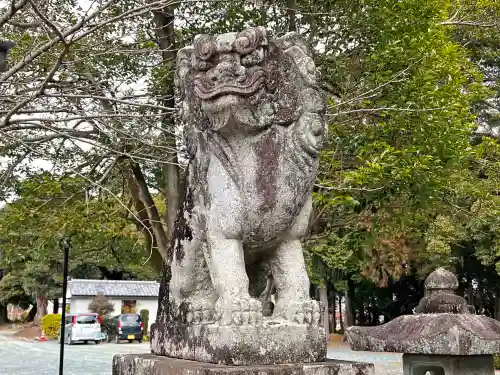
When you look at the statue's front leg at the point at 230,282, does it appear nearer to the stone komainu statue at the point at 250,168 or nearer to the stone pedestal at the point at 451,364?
the stone komainu statue at the point at 250,168

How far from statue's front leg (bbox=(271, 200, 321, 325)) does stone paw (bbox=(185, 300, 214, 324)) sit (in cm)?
36

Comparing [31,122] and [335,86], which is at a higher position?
[335,86]

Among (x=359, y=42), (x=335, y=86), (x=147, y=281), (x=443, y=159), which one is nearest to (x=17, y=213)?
(x=335, y=86)

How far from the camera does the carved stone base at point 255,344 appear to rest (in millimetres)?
2895

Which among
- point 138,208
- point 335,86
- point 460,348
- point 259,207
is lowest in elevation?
point 460,348

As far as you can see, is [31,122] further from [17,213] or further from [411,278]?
[411,278]

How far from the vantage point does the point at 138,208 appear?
11.3 metres

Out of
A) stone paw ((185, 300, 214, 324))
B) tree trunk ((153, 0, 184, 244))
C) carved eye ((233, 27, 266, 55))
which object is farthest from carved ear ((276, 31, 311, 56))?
tree trunk ((153, 0, 184, 244))

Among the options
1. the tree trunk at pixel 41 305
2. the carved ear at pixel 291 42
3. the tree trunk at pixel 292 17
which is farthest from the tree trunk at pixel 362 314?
the carved ear at pixel 291 42

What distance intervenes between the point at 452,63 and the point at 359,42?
1.76 meters

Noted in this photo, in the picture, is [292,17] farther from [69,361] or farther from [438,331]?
[69,361]

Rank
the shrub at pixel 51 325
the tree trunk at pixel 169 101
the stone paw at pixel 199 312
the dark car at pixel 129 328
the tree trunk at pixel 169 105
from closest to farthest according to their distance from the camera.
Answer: the stone paw at pixel 199 312, the tree trunk at pixel 169 101, the tree trunk at pixel 169 105, the dark car at pixel 129 328, the shrub at pixel 51 325

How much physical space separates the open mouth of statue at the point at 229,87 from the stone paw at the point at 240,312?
1.02 metres

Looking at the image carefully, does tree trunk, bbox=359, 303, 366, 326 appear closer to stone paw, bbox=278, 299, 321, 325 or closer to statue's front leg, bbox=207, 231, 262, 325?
stone paw, bbox=278, 299, 321, 325
